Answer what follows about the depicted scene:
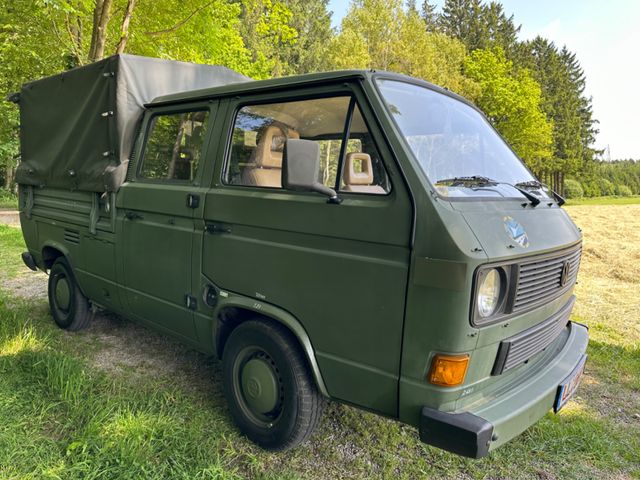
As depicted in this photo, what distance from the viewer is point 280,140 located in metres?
3.15

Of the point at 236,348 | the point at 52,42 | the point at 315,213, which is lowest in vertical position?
the point at 236,348

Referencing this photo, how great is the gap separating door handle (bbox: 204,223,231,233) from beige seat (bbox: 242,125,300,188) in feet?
1.11

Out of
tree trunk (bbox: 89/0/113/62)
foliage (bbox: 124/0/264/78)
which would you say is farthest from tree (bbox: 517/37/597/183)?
tree trunk (bbox: 89/0/113/62)

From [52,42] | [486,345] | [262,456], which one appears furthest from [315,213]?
[52,42]

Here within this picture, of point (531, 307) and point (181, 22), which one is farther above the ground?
point (181, 22)


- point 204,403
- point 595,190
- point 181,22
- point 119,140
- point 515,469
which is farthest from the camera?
point 595,190

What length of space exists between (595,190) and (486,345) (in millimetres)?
56073

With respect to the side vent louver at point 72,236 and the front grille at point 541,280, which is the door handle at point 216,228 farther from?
the side vent louver at point 72,236

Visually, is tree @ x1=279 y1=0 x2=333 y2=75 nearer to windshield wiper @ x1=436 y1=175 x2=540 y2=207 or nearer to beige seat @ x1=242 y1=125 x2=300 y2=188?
beige seat @ x1=242 y1=125 x2=300 y2=188

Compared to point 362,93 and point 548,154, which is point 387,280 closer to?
point 362,93

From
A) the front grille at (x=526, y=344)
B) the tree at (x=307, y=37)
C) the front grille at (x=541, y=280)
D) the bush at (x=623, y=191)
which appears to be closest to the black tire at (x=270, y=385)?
the front grille at (x=526, y=344)

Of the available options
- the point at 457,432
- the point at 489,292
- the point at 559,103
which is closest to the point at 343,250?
the point at 489,292

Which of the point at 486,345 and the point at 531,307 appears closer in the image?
the point at 486,345

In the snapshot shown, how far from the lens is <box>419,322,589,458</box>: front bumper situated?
2.02m
